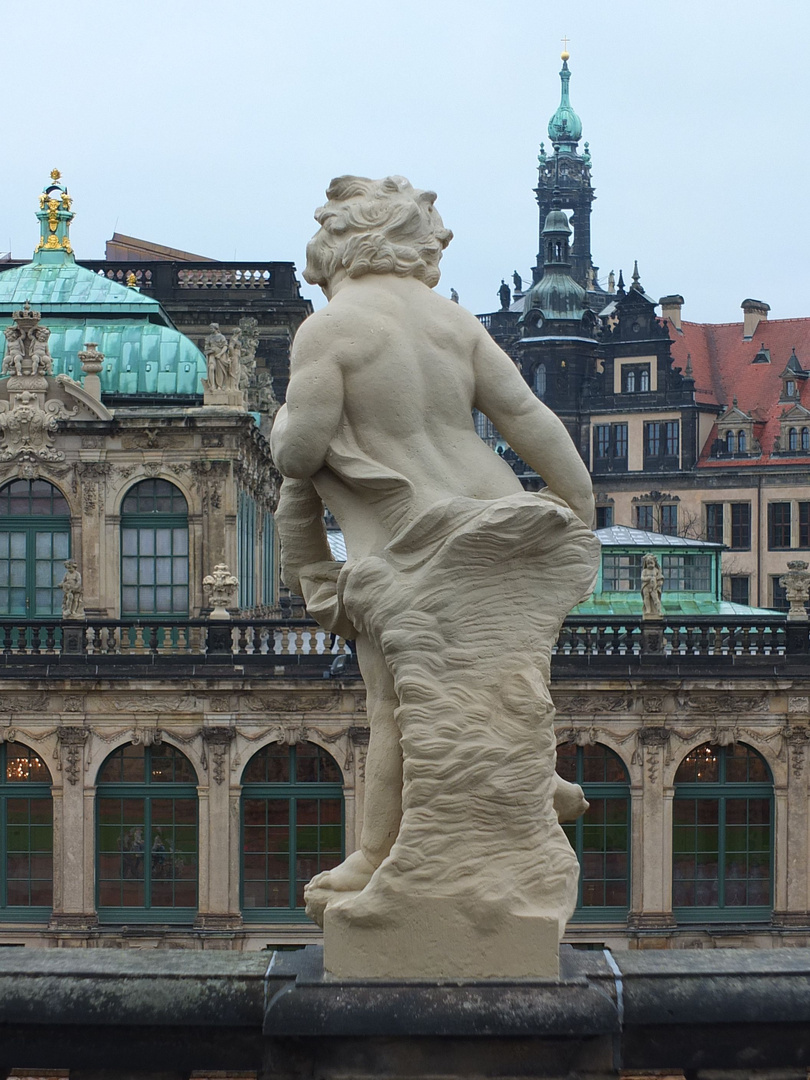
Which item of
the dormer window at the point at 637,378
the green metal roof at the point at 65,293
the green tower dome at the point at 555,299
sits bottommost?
the green metal roof at the point at 65,293

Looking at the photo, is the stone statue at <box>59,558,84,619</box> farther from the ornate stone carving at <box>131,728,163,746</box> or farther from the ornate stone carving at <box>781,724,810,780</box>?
the ornate stone carving at <box>781,724,810,780</box>

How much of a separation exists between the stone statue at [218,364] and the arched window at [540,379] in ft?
159

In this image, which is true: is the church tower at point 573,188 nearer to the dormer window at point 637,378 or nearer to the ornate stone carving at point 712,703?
the dormer window at point 637,378

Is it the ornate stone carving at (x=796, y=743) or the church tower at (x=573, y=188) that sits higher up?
the church tower at (x=573, y=188)

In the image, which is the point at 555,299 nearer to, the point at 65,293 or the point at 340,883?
the point at 65,293

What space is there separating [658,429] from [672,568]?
119 feet

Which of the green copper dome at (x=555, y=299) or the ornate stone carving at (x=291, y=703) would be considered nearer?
the ornate stone carving at (x=291, y=703)

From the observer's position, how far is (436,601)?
6.08m

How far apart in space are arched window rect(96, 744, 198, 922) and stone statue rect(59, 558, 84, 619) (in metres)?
2.64

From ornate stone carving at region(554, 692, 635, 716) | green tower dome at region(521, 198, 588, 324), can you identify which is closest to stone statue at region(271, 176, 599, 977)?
ornate stone carving at region(554, 692, 635, 716)

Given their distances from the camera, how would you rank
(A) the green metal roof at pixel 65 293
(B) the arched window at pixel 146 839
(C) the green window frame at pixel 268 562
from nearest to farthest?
(B) the arched window at pixel 146 839, (A) the green metal roof at pixel 65 293, (C) the green window frame at pixel 268 562

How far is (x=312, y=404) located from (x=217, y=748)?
24341 millimetres

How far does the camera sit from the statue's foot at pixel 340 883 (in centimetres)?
629

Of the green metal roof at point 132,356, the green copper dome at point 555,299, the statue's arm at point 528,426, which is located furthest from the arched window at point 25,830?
the green copper dome at point 555,299
